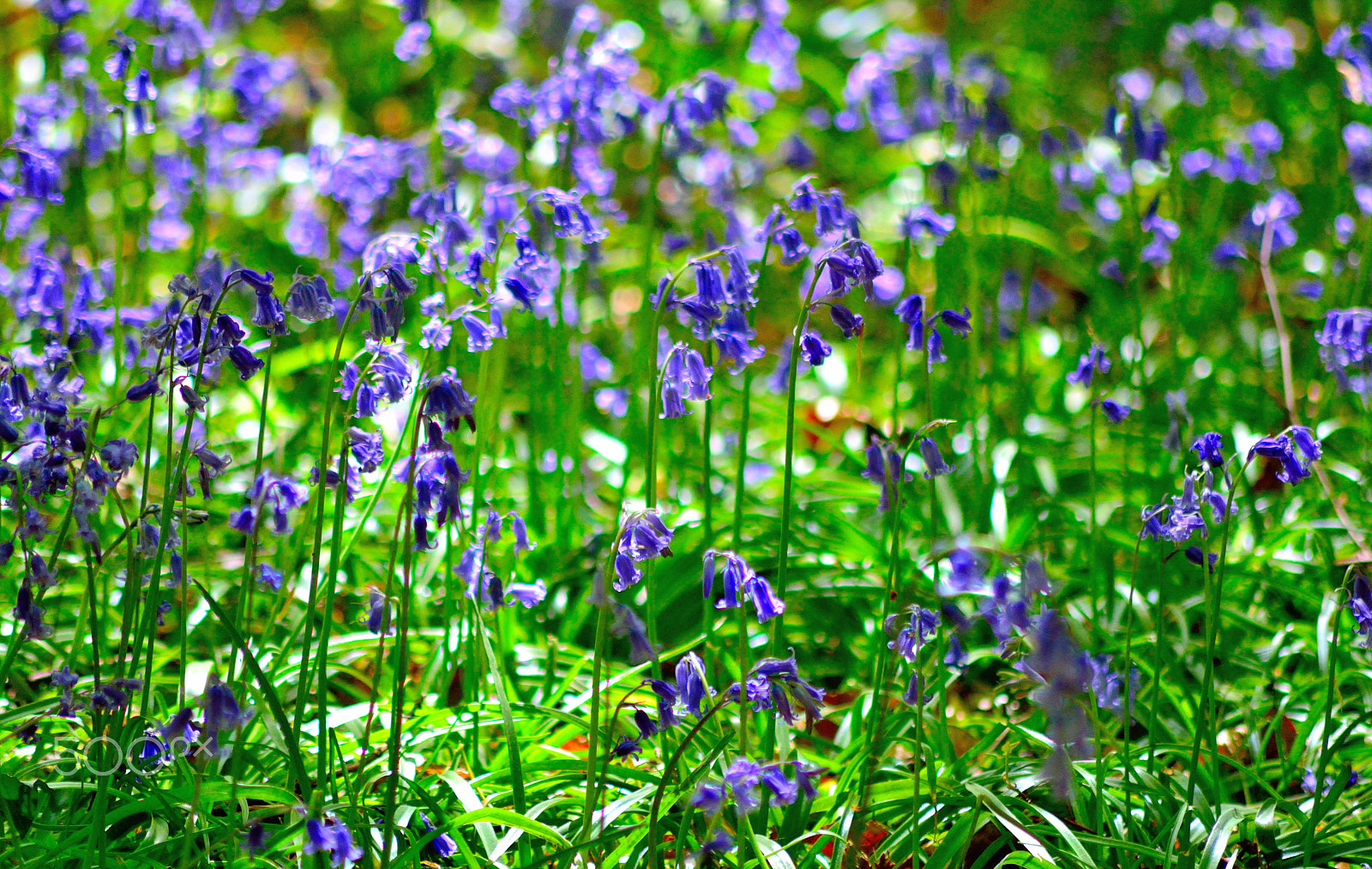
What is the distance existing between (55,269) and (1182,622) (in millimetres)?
3225

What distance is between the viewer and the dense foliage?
2135mm

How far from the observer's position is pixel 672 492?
4.38m

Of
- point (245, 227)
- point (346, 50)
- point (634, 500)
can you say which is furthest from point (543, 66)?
point (634, 500)

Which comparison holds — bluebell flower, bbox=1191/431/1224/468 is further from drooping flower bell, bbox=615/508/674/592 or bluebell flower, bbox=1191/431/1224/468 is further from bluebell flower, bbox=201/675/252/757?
bluebell flower, bbox=201/675/252/757

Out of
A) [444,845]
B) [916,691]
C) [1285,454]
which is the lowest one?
[444,845]

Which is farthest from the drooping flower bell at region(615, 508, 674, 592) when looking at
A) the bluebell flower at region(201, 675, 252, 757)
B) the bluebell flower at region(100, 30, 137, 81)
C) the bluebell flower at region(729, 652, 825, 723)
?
the bluebell flower at region(100, 30, 137, 81)

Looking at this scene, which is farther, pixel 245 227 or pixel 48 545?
pixel 245 227

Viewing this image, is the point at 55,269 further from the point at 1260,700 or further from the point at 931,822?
the point at 1260,700

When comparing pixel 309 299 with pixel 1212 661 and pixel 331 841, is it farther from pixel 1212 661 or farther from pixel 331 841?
pixel 1212 661

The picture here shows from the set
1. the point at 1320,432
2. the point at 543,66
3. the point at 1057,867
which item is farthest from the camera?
the point at 543,66

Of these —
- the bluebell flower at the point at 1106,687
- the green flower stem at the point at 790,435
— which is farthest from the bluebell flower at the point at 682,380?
the bluebell flower at the point at 1106,687

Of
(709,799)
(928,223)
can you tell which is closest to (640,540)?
(709,799)

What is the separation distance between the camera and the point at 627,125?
13.7ft

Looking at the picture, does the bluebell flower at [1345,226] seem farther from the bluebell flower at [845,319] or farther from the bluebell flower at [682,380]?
the bluebell flower at [682,380]
